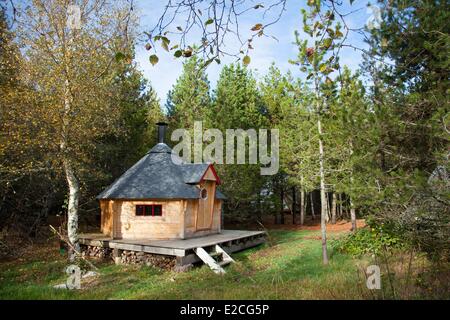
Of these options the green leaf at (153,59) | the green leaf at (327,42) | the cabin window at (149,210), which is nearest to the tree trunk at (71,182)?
the cabin window at (149,210)

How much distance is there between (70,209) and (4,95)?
4.34 metres

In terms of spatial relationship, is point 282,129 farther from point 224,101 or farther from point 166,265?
point 166,265

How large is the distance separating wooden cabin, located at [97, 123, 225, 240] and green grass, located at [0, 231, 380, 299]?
2146 mm

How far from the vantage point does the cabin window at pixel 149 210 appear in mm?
14133

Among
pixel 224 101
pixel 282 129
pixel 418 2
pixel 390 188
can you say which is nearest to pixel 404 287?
pixel 390 188

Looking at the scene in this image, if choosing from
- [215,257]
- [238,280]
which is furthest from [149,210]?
[238,280]

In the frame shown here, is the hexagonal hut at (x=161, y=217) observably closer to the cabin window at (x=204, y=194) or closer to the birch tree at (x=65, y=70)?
the cabin window at (x=204, y=194)

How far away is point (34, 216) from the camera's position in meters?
18.8

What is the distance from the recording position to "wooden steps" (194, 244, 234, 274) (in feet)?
35.4

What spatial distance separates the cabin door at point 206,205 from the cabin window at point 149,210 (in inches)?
71.9

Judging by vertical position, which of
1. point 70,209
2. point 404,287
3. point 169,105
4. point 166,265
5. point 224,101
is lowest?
point 166,265

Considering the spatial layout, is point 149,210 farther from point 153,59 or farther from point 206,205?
point 153,59

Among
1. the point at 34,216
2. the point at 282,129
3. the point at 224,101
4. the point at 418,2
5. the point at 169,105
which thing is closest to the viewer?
the point at 418,2

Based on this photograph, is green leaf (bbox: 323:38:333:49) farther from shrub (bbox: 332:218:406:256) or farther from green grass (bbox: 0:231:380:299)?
shrub (bbox: 332:218:406:256)
